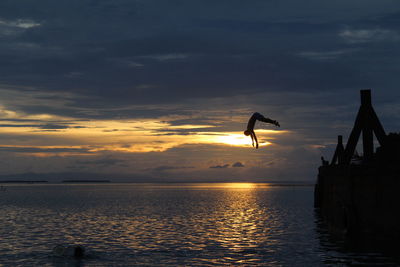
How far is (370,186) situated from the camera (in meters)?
26.4

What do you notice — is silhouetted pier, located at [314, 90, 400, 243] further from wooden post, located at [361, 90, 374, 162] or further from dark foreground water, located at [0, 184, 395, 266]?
dark foreground water, located at [0, 184, 395, 266]

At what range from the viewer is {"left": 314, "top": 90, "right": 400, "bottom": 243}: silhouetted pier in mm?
25375

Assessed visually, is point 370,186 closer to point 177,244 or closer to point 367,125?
point 367,125

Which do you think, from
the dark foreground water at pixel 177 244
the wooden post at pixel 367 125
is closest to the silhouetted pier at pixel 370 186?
the wooden post at pixel 367 125

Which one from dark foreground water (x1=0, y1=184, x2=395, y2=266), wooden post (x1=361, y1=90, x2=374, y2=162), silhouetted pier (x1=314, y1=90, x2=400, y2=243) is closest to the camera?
silhouetted pier (x1=314, y1=90, x2=400, y2=243)

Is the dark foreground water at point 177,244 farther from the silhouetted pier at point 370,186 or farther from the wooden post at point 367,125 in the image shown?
the wooden post at point 367,125

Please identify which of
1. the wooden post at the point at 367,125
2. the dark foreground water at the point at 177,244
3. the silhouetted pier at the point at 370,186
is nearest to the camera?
the silhouetted pier at the point at 370,186

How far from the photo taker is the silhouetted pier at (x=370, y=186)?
2538 centimetres

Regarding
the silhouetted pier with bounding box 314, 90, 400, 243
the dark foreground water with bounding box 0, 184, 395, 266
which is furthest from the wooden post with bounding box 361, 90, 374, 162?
the dark foreground water with bounding box 0, 184, 395, 266

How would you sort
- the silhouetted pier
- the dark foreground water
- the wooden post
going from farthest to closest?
the wooden post < the dark foreground water < the silhouetted pier

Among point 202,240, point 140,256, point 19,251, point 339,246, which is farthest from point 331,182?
point 19,251

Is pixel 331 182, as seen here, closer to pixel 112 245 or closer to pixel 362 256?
pixel 362 256

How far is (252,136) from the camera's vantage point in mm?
19812

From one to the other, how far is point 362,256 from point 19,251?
22225mm
